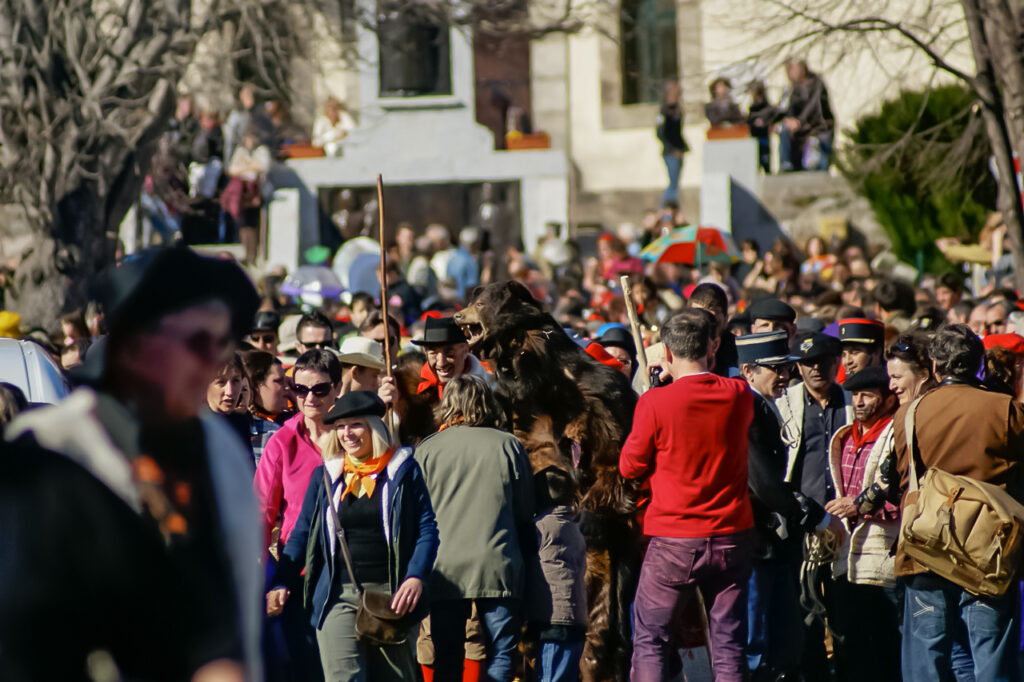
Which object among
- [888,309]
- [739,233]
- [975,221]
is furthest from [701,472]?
[739,233]

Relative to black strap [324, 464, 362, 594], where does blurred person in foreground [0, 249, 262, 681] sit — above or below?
above

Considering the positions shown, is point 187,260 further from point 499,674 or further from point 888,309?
point 888,309

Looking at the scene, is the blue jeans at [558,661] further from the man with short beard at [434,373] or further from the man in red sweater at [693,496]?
the man with short beard at [434,373]

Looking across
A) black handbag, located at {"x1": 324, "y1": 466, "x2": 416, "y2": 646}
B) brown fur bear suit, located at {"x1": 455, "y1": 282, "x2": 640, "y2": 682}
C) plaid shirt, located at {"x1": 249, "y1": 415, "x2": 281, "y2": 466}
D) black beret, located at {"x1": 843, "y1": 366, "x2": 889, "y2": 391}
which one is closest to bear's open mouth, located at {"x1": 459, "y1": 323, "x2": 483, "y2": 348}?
brown fur bear suit, located at {"x1": 455, "y1": 282, "x2": 640, "y2": 682}

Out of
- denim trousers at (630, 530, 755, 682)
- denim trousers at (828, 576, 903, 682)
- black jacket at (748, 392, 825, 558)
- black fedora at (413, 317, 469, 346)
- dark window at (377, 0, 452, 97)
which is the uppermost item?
dark window at (377, 0, 452, 97)

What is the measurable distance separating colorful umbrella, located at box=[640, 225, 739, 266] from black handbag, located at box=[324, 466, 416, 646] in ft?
27.3

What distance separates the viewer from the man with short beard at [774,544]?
6414 mm

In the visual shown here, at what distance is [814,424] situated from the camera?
720 centimetres

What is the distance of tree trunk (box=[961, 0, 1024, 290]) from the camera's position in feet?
39.5

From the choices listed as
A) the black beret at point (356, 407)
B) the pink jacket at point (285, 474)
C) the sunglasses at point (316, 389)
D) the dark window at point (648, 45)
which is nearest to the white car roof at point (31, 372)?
the black beret at point (356, 407)

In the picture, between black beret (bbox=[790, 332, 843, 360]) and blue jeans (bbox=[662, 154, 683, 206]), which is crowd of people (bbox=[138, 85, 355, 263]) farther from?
black beret (bbox=[790, 332, 843, 360])

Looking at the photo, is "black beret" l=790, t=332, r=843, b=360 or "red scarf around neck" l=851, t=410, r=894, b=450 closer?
"red scarf around neck" l=851, t=410, r=894, b=450

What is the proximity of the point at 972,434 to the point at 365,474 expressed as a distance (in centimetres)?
254

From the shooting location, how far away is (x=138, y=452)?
234 centimetres
